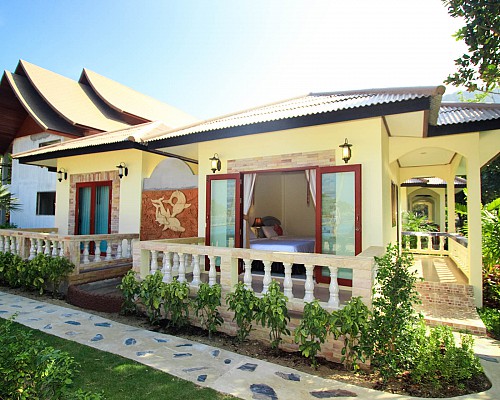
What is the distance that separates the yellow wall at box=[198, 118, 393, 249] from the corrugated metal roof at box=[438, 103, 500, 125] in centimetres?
192

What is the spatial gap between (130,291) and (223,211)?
2.67 metres

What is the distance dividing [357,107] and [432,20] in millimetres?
3237

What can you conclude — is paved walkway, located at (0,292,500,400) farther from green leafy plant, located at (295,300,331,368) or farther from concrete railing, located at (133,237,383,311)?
concrete railing, located at (133,237,383,311)

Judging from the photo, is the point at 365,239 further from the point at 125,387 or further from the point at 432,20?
the point at 432,20

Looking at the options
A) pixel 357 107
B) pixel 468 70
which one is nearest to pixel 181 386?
pixel 357 107

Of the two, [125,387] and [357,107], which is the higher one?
[357,107]

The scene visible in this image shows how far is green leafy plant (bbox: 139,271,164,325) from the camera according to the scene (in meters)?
4.88

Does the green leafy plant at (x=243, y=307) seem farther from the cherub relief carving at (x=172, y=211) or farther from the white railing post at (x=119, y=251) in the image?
the white railing post at (x=119, y=251)

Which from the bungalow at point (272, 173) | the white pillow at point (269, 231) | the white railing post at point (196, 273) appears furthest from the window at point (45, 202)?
the white railing post at point (196, 273)

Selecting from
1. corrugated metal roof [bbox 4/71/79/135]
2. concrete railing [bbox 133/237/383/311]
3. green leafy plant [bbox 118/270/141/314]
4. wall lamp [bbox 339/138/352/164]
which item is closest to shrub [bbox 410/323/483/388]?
concrete railing [bbox 133/237/383/311]

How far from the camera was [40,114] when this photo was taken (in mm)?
13352

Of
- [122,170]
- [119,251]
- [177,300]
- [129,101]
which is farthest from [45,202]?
[177,300]

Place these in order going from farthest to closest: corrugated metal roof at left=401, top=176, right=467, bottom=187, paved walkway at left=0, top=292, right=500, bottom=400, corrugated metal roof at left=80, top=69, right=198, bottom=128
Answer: corrugated metal roof at left=80, top=69, right=198, bottom=128
corrugated metal roof at left=401, top=176, right=467, bottom=187
paved walkway at left=0, top=292, right=500, bottom=400

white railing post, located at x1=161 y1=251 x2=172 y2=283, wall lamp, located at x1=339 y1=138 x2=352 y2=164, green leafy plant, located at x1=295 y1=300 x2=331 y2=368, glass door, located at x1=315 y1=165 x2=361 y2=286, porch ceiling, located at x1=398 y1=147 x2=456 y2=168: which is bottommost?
green leafy plant, located at x1=295 y1=300 x2=331 y2=368
